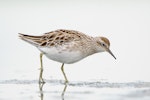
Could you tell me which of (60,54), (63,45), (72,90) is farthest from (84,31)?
(72,90)

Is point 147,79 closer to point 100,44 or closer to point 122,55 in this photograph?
point 100,44

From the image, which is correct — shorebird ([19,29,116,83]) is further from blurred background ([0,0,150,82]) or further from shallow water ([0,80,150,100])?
blurred background ([0,0,150,82])

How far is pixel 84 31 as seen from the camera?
17.7m

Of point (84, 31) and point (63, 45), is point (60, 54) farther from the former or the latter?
point (84, 31)

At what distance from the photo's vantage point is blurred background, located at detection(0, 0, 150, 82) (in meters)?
13.2

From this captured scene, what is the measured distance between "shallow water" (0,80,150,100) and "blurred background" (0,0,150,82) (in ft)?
1.63

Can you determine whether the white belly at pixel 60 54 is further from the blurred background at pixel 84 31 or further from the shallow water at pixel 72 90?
the blurred background at pixel 84 31

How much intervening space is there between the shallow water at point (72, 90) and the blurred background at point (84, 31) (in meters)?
0.50

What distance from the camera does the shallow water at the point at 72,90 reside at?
1055 cm

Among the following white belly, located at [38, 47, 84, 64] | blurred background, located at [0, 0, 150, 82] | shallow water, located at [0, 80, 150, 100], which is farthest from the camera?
blurred background, located at [0, 0, 150, 82]

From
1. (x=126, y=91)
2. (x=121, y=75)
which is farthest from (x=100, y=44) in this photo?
(x=126, y=91)

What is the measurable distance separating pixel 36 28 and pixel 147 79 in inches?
241

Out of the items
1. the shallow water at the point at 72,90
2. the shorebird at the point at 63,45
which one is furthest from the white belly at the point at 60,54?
the shallow water at the point at 72,90

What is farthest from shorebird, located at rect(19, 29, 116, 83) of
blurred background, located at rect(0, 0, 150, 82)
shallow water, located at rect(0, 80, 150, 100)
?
blurred background, located at rect(0, 0, 150, 82)
